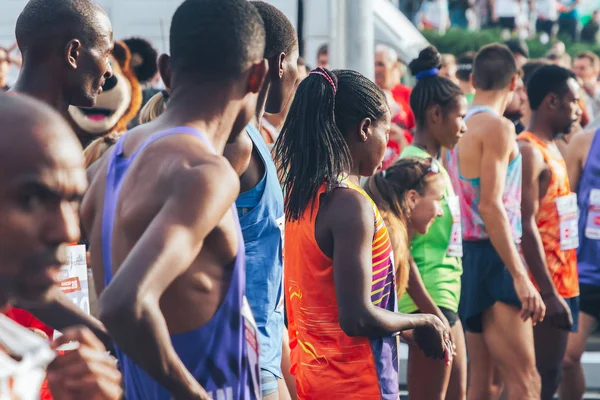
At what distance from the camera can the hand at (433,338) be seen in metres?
3.49

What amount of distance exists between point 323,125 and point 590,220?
10.8 ft

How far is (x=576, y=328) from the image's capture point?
242 inches

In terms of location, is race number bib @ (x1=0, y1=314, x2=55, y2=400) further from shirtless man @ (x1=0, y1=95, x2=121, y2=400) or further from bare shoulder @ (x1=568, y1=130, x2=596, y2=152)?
bare shoulder @ (x1=568, y1=130, x2=596, y2=152)

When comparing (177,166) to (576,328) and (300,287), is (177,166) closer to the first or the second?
(300,287)

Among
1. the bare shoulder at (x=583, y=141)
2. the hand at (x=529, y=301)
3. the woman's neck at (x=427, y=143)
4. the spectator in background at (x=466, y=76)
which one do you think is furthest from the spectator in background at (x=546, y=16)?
the hand at (x=529, y=301)

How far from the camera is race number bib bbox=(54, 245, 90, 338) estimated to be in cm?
345

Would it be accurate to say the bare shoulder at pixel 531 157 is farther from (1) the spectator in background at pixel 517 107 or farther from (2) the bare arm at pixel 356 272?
(2) the bare arm at pixel 356 272

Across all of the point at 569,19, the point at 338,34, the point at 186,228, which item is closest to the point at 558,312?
the point at 338,34

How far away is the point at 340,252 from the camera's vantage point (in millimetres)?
3293

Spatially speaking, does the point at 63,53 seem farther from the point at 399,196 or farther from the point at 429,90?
the point at 429,90

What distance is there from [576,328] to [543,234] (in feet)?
1.84

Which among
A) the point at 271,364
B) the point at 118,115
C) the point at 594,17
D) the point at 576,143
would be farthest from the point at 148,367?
the point at 594,17

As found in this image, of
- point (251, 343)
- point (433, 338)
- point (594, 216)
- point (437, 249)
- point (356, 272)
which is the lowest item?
point (594, 216)

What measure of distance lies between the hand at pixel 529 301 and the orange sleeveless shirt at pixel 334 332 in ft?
6.72
